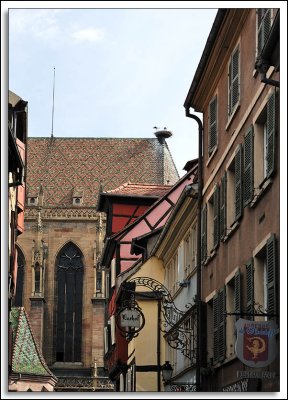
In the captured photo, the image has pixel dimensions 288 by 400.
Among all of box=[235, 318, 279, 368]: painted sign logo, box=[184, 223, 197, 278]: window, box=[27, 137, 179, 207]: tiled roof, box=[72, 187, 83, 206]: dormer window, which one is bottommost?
box=[235, 318, 279, 368]: painted sign logo

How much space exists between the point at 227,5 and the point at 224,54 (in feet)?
13.3

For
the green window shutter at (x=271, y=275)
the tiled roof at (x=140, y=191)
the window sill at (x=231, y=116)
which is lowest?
the green window shutter at (x=271, y=275)

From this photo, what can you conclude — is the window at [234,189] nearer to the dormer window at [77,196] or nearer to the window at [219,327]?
the window at [219,327]

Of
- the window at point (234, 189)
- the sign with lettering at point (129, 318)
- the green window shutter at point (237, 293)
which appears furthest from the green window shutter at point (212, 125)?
the green window shutter at point (237, 293)

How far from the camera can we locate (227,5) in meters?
14.4

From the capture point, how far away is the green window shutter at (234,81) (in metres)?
17.2

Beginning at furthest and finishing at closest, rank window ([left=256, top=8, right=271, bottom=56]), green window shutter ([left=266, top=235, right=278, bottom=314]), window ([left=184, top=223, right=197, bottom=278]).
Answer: window ([left=184, top=223, right=197, bottom=278]) → window ([left=256, top=8, right=271, bottom=56]) → green window shutter ([left=266, top=235, right=278, bottom=314])

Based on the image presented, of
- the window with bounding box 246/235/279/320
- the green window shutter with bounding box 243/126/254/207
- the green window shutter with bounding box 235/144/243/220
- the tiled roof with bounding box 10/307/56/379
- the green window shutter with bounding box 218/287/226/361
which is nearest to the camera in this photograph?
the window with bounding box 246/235/279/320

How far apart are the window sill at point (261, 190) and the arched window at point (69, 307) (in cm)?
5195

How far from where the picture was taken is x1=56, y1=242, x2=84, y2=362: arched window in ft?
218

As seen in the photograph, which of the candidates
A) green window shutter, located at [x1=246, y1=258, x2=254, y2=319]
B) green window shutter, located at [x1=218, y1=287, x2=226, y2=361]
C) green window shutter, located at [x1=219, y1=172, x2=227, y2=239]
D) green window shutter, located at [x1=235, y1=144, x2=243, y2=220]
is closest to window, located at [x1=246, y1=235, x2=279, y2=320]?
green window shutter, located at [x1=246, y1=258, x2=254, y2=319]

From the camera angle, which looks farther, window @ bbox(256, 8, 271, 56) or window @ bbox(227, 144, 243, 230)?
window @ bbox(227, 144, 243, 230)

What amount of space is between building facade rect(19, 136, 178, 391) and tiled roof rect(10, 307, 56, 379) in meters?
19.6

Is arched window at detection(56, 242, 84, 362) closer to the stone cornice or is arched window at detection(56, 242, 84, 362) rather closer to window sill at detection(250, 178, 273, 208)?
the stone cornice
